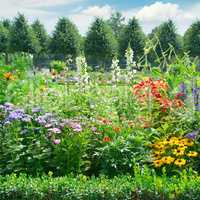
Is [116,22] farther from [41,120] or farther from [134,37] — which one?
[41,120]

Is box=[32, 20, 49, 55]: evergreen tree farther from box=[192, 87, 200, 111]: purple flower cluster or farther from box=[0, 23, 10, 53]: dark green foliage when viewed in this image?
box=[192, 87, 200, 111]: purple flower cluster

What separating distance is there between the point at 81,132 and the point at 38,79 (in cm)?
457

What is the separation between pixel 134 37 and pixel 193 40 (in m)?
3.71

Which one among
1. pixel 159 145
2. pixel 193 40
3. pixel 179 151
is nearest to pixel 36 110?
pixel 159 145

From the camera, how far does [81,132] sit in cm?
619

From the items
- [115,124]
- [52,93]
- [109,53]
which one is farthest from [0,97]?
[109,53]

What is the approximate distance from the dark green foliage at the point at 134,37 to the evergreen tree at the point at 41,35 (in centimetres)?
656

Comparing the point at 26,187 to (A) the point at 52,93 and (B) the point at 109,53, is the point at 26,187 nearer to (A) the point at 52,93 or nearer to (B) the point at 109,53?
(A) the point at 52,93

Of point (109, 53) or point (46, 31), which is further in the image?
point (46, 31)

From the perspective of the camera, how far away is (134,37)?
107ft

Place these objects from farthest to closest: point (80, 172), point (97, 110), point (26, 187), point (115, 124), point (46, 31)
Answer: point (46, 31), point (97, 110), point (115, 124), point (80, 172), point (26, 187)

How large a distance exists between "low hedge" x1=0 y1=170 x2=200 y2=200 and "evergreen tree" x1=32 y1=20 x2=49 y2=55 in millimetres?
32348

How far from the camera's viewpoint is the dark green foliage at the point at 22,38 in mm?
34094

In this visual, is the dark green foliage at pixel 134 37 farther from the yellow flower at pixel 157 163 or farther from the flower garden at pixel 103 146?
the yellow flower at pixel 157 163
